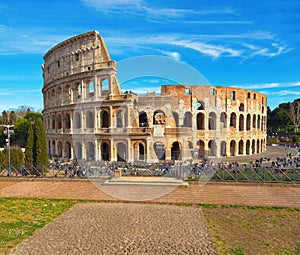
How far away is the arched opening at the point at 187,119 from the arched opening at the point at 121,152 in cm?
961

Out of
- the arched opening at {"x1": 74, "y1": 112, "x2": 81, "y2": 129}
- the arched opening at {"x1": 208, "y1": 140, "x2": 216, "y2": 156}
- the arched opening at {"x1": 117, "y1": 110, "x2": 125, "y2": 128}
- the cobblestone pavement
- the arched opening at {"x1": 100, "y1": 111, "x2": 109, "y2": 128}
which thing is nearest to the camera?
the cobblestone pavement

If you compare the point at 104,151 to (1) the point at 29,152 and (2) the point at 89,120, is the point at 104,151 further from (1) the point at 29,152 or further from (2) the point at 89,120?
(1) the point at 29,152

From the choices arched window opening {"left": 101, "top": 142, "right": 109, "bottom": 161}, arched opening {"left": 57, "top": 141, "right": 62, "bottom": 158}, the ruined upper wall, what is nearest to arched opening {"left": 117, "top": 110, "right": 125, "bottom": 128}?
arched window opening {"left": 101, "top": 142, "right": 109, "bottom": 161}

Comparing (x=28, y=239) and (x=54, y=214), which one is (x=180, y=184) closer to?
(x=54, y=214)

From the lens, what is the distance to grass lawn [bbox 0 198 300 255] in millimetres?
10008

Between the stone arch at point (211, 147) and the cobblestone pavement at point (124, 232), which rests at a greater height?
the stone arch at point (211, 147)

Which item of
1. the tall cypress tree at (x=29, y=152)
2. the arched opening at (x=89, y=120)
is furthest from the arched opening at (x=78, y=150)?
the tall cypress tree at (x=29, y=152)

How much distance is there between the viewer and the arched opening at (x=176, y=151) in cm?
3216

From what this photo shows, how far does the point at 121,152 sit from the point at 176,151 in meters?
7.54

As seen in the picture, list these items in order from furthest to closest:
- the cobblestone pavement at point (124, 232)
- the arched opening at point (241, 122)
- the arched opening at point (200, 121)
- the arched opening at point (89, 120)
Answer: the arched opening at point (241, 122)
the arched opening at point (200, 121)
the arched opening at point (89, 120)
the cobblestone pavement at point (124, 232)

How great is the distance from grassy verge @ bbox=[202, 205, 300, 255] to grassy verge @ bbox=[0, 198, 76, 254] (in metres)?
8.64

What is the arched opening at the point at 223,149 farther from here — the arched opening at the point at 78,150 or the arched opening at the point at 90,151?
the arched opening at the point at 78,150

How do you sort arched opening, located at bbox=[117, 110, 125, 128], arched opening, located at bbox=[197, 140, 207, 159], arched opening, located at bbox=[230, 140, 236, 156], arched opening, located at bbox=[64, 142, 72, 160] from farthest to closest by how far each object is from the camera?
arched opening, located at bbox=[230, 140, 236, 156] < arched opening, located at bbox=[64, 142, 72, 160] < arched opening, located at bbox=[197, 140, 207, 159] < arched opening, located at bbox=[117, 110, 125, 128]

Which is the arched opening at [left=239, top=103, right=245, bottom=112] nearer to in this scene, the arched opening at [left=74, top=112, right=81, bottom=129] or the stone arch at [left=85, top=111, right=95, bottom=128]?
the stone arch at [left=85, top=111, right=95, bottom=128]
